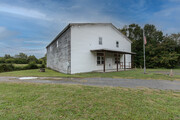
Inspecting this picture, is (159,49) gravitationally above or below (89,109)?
above

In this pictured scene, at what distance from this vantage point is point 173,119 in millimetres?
2420

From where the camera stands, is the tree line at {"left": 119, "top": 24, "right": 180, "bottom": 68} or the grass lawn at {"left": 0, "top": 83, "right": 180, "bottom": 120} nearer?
the grass lawn at {"left": 0, "top": 83, "right": 180, "bottom": 120}

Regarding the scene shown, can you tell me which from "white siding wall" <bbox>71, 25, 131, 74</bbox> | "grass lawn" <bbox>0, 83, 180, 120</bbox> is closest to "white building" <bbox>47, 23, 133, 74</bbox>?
"white siding wall" <bbox>71, 25, 131, 74</bbox>

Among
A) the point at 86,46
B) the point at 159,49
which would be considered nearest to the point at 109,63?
the point at 86,46

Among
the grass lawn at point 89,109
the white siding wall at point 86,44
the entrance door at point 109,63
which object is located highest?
the white siding wall at point 86,44

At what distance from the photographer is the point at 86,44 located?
12.8 meters

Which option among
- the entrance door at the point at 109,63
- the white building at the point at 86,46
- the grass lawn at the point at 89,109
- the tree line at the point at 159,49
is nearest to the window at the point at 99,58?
the white building at the point at 86,46

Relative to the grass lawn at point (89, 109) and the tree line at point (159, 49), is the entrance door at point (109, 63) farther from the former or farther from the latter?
the grass lawn at point (89, 109)

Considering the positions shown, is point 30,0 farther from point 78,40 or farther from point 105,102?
point 105,102

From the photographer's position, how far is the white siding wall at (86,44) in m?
11.7

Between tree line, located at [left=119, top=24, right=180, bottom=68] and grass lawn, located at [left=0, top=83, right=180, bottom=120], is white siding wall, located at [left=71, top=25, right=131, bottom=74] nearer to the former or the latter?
grass lawn, located at [left=0, top=83, right=180, bottom=120]

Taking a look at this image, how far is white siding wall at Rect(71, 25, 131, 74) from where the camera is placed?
11712 millimetres

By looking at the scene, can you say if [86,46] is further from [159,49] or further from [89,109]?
[159,49]

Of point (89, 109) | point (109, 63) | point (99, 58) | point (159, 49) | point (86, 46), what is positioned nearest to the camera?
point (89, 109)
